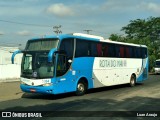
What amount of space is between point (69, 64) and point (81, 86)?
6.03 ft

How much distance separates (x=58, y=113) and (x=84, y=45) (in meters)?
7.32

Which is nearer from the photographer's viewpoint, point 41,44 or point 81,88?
point 41,44

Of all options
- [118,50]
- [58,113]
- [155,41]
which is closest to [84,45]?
[118,50]

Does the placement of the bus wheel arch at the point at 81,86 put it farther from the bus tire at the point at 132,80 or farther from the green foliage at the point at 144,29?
the green foliage at the point at 144,29

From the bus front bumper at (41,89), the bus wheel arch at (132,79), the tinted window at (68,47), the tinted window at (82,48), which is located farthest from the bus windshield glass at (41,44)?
the bus wheel arch at (132,79)

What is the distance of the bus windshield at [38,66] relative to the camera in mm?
16266

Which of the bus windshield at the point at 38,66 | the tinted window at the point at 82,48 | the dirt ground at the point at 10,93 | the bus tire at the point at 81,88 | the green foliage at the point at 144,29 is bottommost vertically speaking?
the dirt ground at the point at 10,93

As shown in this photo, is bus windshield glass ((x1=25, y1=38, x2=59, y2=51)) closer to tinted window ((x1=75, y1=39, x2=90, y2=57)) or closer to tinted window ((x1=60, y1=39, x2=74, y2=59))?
tinted window ((x1=60, y1=39, x2=74, y2=59))

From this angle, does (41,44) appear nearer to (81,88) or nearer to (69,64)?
(69,64)

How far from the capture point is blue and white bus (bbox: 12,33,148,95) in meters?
16.3

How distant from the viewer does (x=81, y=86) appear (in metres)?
18.4

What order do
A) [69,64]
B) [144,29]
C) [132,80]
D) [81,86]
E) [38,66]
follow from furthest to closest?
1. [144,29]
2. [132,80]
3. [81,86]
4. [69,64]
5. [38,66]

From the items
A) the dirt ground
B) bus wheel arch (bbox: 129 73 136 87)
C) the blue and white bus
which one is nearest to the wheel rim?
the blue and white bus

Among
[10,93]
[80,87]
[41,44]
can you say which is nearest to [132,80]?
[80,87]
